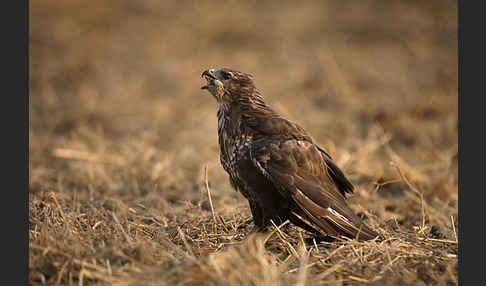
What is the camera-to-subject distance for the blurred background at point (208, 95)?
227 inches

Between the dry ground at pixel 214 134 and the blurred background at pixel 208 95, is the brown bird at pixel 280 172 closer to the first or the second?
the dry ground at pixel 214 134

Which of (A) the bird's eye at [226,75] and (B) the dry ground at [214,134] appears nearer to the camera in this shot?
(B) the dry ground at [214,134]

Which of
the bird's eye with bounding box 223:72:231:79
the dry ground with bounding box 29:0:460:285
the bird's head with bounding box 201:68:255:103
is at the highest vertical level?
the bird's eye with bounding box 223:72:231:79

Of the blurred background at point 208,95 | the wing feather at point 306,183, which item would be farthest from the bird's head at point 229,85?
the blurred background at point 208,95

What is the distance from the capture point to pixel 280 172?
3518mm

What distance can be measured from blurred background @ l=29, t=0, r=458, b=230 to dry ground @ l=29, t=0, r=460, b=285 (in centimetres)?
3

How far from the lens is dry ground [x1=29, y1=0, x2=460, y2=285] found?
3146 millimetres

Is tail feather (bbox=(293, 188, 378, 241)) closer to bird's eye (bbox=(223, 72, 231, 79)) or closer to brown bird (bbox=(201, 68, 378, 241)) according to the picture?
brown bird (bbox=(201, 68, 378, 241))

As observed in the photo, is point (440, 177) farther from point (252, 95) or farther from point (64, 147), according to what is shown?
point (64, 147)

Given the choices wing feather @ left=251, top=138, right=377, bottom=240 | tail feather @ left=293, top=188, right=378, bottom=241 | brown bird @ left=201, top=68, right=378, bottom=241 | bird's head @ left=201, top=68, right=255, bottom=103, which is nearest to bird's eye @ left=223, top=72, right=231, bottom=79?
bird's head @ left=201, top=68, right=255, bottom=103

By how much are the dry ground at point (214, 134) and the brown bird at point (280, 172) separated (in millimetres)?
176

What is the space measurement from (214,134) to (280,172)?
3841 millimetres

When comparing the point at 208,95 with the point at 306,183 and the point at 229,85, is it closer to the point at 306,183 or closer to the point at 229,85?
the point at 229,85

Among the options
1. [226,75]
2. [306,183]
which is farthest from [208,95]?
[306,183]
